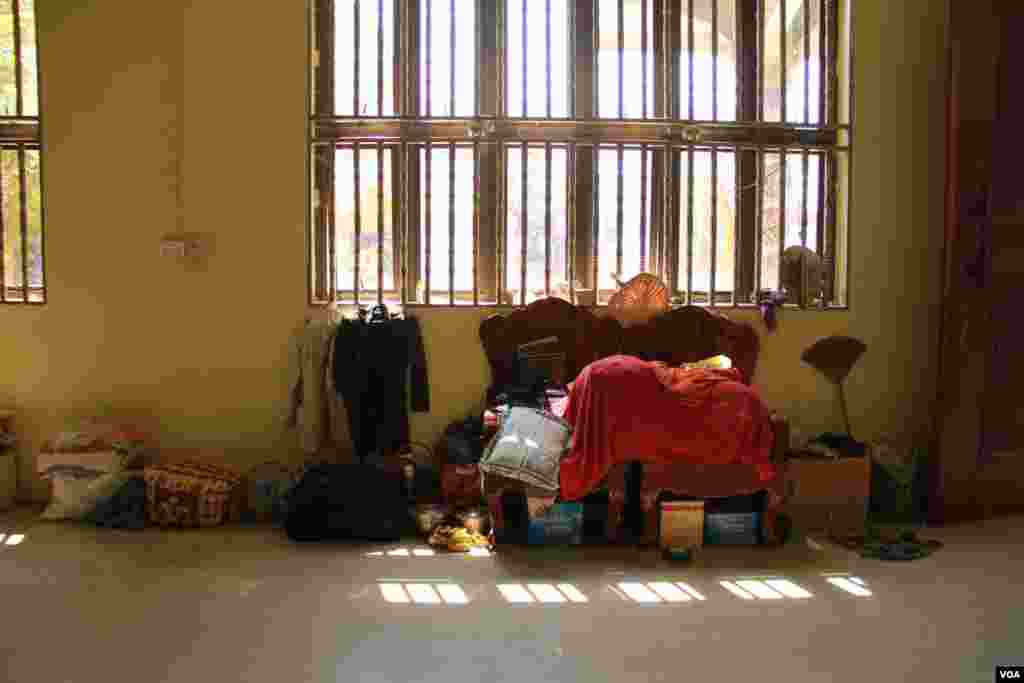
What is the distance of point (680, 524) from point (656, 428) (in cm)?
50

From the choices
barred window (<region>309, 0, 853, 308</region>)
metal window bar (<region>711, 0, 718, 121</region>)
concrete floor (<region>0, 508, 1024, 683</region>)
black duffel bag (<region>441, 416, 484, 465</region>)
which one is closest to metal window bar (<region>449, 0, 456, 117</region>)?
barred window (<region>309, 0, 853, 308</region>)

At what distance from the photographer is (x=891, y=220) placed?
4848mm

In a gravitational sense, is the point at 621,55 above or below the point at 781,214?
above

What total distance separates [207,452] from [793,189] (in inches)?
157

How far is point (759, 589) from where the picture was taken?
11.3 ft

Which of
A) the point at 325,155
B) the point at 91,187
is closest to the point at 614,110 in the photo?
the point at 325,155

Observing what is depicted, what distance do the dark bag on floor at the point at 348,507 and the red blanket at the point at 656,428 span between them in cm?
91

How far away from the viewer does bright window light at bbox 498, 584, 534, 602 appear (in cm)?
333

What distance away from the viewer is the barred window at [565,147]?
4.86m

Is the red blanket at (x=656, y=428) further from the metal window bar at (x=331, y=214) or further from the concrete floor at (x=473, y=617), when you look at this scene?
the metal window bar at (x=331, y=214)

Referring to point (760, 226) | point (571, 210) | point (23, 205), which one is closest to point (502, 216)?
point (571, 210)

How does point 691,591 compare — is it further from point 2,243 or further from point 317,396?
point 2,243

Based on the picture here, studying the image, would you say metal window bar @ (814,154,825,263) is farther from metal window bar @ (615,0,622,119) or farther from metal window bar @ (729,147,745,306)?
metal window bar @ (615,0,622,119)

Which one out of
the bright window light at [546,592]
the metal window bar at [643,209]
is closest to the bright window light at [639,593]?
the bright window light at [546,592]
